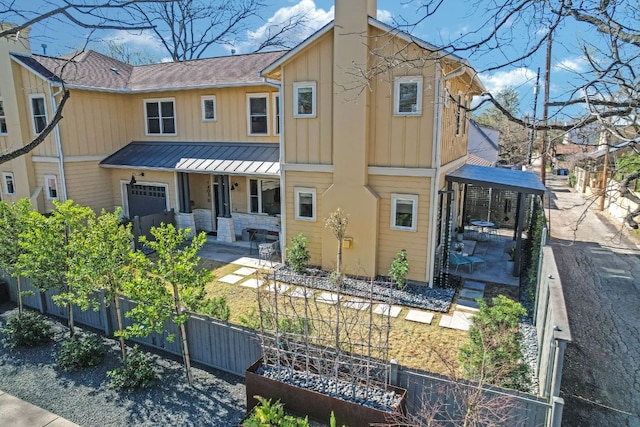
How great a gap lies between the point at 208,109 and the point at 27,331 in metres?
10.2

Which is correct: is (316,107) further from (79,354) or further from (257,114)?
(79,354)

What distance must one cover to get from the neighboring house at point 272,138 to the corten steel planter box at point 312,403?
18.6 ft

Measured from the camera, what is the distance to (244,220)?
51.7 ft

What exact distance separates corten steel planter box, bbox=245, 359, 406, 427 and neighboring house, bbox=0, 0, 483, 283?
18.6 feet

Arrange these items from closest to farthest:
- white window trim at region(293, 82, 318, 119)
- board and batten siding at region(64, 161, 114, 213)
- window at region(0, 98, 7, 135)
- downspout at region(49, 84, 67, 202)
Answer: white window trim at region(293, 82, 318, 119), downspout at region(49, 84, 67, 202), board and batten siding at region(64, 161, 114, 213), window at region(0, 98, 7, 135)

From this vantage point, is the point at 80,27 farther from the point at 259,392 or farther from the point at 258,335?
the point at 259,392

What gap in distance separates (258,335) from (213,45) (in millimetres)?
27167

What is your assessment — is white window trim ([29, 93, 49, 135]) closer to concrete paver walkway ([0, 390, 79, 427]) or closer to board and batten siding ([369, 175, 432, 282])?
concrete paver walkway ([0, 390, 79, 427])

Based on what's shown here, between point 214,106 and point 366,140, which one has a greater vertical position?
point 214,106

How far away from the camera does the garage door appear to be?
16.0 m

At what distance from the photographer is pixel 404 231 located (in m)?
10.7

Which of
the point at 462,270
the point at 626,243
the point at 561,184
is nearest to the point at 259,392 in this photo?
the point at 462,270

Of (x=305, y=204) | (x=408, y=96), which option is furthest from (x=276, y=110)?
(x=408, y=96)

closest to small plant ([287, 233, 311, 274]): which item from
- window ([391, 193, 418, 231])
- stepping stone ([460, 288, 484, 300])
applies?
window ([391, 193, 418, 231])
